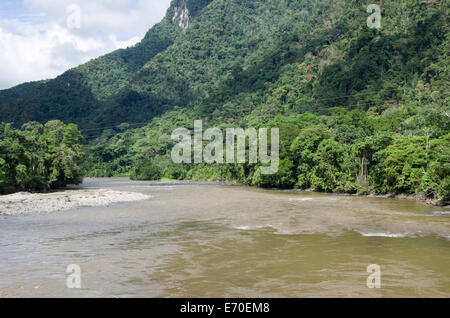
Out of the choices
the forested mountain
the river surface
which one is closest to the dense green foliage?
the river surface

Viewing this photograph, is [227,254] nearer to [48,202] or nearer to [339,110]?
[48,202]

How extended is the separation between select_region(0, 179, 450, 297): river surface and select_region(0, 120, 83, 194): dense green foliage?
17479 mm

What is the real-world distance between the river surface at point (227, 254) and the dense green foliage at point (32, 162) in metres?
17.5

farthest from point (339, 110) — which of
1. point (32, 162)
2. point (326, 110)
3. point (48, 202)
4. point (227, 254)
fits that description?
point (227, 254)

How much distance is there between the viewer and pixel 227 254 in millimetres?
16203

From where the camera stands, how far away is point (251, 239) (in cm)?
1936

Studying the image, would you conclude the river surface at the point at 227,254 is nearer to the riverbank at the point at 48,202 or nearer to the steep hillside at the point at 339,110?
the riverbank at the point at 48,202

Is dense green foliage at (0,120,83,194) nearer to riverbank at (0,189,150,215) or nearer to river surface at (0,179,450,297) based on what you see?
riverbank at (0,189,150,215)

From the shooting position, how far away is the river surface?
464 inches

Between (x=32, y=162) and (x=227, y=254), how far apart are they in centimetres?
3942

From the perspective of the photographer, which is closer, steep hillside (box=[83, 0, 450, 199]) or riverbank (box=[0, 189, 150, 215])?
riverbank (box=[0, 189, 150, 215])

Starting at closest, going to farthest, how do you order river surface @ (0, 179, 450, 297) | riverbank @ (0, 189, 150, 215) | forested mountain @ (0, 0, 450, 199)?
1. river surface @ (0, 179, 450, 297)
2. riverbank @ (0, 189, 150, 215)
3. forested mountain @ (0, 0, 450, 199)
